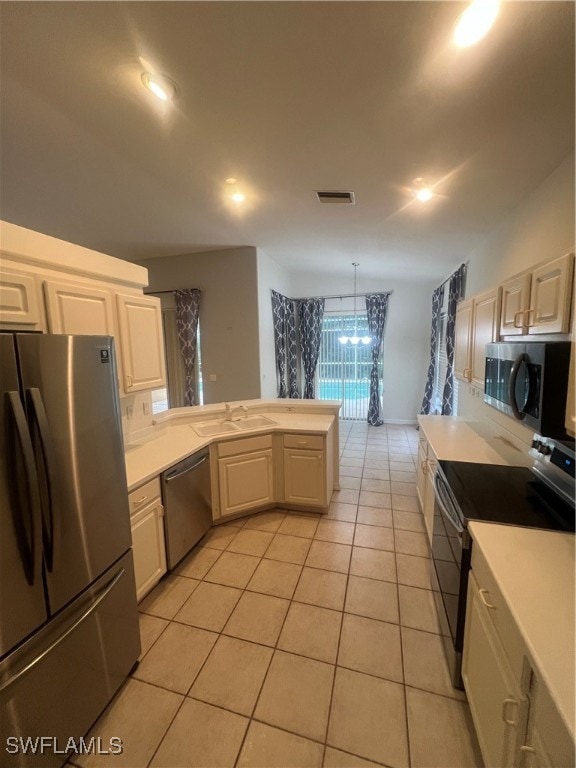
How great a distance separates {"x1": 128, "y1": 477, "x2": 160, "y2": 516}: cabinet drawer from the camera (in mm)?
1843

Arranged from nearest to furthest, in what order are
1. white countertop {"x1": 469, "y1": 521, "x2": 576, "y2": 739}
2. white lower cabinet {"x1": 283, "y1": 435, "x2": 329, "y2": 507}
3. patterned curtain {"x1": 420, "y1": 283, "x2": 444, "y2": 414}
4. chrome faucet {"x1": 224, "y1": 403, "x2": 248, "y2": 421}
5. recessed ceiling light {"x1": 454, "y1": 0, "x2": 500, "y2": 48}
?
white countertop {"x1": 469, "y1": 521, "x2": 576, "y2": 739} → recessed ceiling light {"x1": 454, "y1": 0, "x2": 500, "y2": 48} → white lower cabinet {"x1": 283, "y1": 435, "x2": 329, "y2": 507} → chrome faucet {"x1": 224, "y1": 403, "x2": 248, "y2": 421} → patterned curtain {"x1": 420, "y1": 283, "x2": 444, "y2": 414}

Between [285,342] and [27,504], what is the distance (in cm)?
477

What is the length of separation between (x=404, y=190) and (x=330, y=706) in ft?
10.3

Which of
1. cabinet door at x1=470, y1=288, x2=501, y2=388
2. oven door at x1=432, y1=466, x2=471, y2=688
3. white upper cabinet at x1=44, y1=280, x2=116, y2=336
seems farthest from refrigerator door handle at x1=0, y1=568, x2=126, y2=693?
cabinet door at x1=470, y1=288, x2=501, y2=388

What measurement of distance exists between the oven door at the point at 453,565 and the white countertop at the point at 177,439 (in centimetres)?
120

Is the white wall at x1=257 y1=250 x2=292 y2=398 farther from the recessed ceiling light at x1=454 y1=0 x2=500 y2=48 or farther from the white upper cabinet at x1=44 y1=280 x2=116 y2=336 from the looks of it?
the recessed ceiling light at x1=454 y1=0 x2=500 y2=48

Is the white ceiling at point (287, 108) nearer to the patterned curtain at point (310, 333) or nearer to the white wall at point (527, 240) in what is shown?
the white wall at point (527, 240)

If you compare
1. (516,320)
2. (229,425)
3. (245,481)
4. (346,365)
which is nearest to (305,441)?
(245,481)

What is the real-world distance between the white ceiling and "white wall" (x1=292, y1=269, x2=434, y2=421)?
9.72 ft

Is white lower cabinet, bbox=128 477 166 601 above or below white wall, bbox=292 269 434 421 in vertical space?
below

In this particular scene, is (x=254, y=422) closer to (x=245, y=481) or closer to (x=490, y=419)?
(x=245, y=481)

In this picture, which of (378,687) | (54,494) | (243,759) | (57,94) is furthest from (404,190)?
(243,759)

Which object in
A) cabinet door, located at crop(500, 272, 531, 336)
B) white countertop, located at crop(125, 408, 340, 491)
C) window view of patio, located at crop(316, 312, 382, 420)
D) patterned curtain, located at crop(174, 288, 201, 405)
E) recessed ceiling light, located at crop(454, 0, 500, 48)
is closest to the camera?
recessed ceiling light, located at crop(454, 0, 500, 48)

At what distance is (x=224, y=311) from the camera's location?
4.61 m
